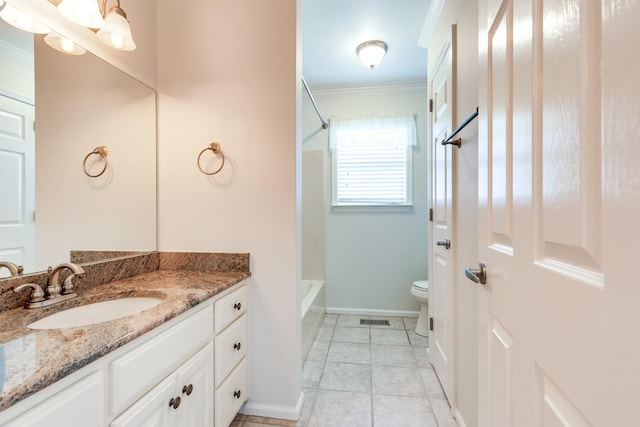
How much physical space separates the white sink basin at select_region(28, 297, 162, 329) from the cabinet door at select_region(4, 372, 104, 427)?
411mm

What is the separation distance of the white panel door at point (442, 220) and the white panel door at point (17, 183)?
189 cm

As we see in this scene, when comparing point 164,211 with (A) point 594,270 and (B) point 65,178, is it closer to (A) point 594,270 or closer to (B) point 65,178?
(B) point 65,178

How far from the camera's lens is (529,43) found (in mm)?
599

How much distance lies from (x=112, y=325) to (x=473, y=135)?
1.52 m

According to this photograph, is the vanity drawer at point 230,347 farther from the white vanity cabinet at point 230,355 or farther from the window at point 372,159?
the window at point 372,159

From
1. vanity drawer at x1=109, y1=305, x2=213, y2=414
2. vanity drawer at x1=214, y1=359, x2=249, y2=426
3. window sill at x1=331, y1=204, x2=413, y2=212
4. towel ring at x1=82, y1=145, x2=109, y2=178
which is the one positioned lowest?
vanity drawer at x1=214, y1=359, x2=249, y2=426

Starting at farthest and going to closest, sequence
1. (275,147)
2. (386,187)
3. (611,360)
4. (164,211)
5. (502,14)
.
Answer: (386,187) < (164,211) < (275,147) < (502,14) < (611,360)

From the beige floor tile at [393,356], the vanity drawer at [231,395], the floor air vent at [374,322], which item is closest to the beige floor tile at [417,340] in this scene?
the beige floor tile at [393,356]

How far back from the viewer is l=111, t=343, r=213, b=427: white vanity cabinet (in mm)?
838

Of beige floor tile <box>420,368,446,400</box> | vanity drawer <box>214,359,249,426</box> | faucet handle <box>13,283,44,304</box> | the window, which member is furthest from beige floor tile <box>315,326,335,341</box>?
faucet handle <box>13,283,44,304</box>

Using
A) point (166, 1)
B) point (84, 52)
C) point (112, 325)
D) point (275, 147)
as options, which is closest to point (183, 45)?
point (166, 1)

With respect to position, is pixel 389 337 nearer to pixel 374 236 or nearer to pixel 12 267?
pixel 374 236

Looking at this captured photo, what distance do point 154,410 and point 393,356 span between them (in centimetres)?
183

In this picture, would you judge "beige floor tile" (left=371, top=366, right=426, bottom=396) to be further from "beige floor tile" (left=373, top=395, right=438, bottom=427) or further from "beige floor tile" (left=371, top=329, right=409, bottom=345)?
"beige floor tile" (left=371, top=329, right=409, bottom=345)
